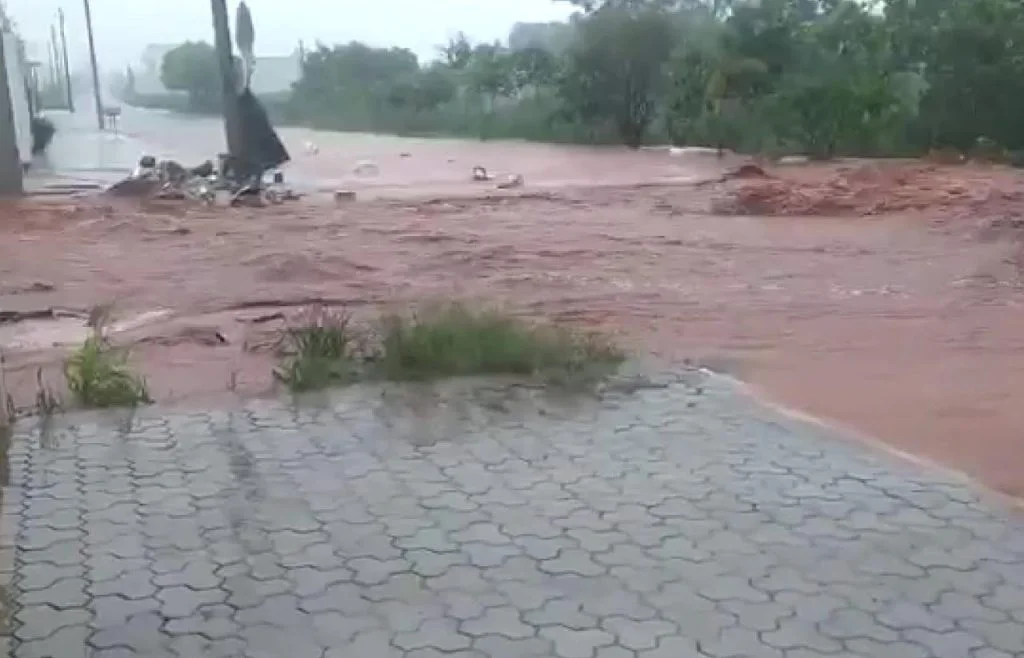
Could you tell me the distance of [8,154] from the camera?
17.4m

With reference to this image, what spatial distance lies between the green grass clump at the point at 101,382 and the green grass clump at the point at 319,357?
0.64 m

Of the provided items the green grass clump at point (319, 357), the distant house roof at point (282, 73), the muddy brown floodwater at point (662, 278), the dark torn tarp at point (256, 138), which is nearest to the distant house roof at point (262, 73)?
the distant house roof at point (282, 73)

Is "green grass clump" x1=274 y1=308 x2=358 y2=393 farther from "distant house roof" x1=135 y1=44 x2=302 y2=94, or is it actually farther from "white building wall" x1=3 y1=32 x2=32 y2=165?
"distant house roof" x1=135 y1=44 x2=302 y2=94

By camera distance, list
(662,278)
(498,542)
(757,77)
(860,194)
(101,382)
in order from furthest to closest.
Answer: (757,77) → (860,194) → (662,278) → (101,382) → (498,542)

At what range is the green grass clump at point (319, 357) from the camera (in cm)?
643

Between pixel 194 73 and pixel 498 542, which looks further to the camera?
pixel 194 73

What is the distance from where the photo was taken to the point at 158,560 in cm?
410

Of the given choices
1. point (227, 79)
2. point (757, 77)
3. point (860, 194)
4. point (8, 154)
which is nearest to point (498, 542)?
point (860, 194)

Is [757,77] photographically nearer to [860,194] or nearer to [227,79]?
[860,194]

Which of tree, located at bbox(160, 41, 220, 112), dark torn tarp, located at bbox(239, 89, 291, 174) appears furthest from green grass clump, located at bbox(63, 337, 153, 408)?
tree, located at bbox(160, 41, 220, 112)

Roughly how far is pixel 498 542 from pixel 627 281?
6.42 m

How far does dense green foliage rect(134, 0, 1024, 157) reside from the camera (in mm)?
21234

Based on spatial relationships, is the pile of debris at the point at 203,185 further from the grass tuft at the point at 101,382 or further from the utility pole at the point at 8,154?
the grass tuft at the point at 101,382

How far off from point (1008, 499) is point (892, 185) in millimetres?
12320
